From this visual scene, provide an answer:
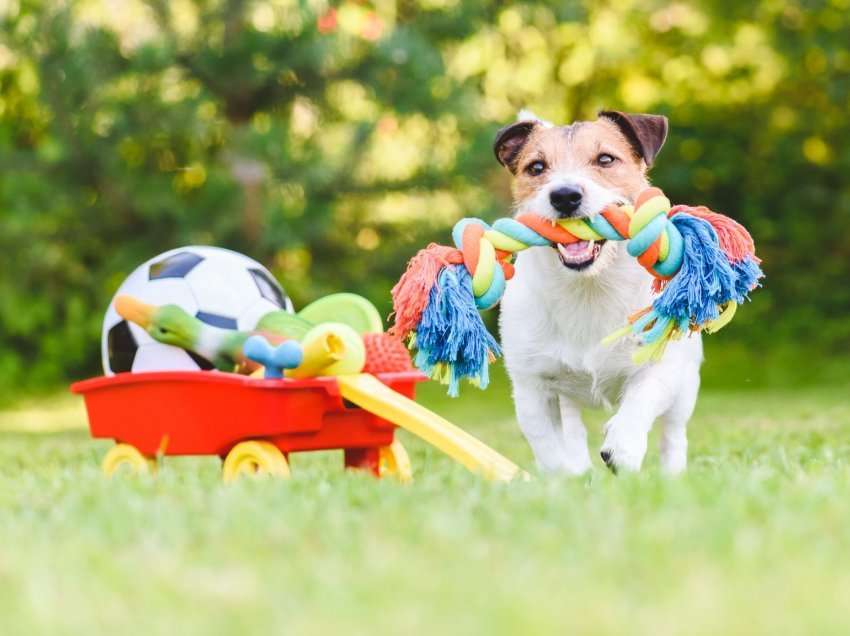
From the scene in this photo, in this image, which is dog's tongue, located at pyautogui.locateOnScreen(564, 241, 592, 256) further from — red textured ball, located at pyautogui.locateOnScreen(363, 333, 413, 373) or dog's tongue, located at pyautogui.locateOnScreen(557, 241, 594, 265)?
red textured ball, located at pyautogui.locateOnScreen(363, 333, 413, 373)

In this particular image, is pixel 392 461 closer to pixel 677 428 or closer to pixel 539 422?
pixel 539 422

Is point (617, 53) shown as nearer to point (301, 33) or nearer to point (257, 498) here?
point (301, 33)

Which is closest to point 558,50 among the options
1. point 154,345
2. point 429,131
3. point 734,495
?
point 429,131

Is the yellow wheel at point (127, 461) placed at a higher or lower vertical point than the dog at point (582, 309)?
lower

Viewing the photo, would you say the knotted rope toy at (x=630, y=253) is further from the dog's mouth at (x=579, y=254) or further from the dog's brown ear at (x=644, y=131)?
the dog's brown ear at (x=644, y=131)

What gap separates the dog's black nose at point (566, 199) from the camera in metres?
3.78

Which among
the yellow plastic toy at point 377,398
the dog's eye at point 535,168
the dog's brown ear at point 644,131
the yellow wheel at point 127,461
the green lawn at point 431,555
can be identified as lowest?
the yellow wheel at point 127,461

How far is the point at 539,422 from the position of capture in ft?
13.3

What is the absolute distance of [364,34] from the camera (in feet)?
32.0

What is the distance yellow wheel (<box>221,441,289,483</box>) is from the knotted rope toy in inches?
22.4

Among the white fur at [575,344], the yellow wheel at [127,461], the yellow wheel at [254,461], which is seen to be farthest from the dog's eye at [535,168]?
the yellow wheel at [127,461]

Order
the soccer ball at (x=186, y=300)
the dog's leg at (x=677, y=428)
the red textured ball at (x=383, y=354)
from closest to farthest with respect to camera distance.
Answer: the red textured ball at (x=383, y=354) → the soccer ball at (x=186, y=300) → the dog's leg at (x=677, y=428)

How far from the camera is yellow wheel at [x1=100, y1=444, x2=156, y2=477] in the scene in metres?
4.14

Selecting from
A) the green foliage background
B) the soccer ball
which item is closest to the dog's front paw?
the soccer ball
